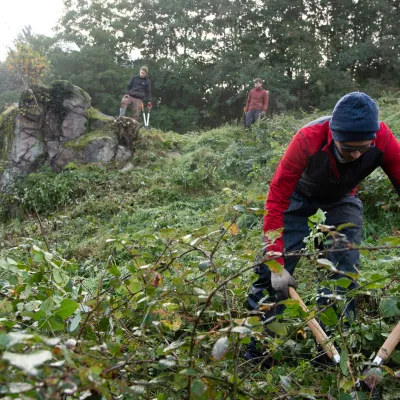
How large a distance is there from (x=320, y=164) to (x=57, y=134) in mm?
9045

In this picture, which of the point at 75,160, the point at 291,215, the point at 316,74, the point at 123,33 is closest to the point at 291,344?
the point at 291,215

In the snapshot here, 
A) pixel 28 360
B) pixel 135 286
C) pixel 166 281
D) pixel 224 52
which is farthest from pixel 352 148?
pixel 224 52

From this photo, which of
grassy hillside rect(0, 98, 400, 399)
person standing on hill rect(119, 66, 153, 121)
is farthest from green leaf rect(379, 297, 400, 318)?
person standing on hill rect(119, 66, 153, 121)

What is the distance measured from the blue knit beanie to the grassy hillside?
2.04ft

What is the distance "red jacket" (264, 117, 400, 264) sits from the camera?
2420 mm

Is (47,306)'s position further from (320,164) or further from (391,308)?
(320,164)

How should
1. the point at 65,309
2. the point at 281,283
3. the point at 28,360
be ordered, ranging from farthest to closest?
the point at 281,283 → the point at 65,309 → the point at 28,360

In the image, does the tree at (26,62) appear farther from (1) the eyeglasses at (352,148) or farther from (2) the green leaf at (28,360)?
(2) the green leaf at (28,360)

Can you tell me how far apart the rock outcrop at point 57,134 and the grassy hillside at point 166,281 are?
537mm

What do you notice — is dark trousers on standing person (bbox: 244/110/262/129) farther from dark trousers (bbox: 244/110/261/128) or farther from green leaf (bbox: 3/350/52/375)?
green leaf (bbox: 3/350/52/375)

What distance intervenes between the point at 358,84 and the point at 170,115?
9.94m

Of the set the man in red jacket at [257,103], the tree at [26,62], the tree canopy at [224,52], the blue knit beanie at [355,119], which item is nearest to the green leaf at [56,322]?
the blue knit beanie at [355,119]

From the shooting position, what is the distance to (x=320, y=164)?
2.49m

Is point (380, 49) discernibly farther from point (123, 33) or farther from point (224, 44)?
point (123, 33)
